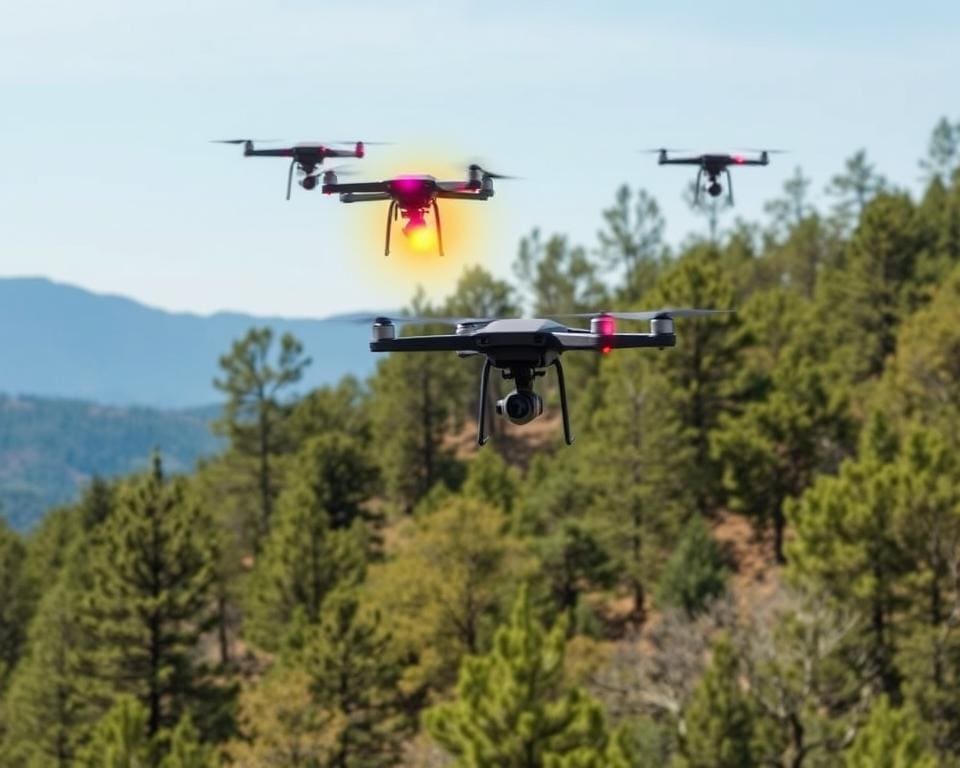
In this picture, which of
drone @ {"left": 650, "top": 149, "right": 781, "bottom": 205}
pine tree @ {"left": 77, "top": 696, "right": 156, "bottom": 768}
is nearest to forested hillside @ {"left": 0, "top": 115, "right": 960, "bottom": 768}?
pine tree @ {"left": 77, "top": 696, "right": 156, "bottom": 768}

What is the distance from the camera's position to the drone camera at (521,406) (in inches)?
437

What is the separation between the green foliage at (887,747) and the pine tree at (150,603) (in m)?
32.9

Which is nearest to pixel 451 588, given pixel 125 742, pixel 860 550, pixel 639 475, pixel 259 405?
pixel 639 475

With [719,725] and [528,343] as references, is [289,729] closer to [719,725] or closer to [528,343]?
[719,725]

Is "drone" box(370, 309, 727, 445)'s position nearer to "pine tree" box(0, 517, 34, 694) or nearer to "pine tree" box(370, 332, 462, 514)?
"pine tree" box(0, 517, 34, 694)

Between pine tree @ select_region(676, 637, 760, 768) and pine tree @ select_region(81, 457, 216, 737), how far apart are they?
2536cm

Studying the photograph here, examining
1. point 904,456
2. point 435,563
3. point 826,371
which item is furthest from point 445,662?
point 826,371

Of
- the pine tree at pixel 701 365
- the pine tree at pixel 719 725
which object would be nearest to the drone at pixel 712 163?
the pine tree at pixel 719 725

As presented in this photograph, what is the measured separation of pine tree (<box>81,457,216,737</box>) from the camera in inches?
2408

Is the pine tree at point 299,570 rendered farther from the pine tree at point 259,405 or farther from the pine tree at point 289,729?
the pine tree at point 259,405

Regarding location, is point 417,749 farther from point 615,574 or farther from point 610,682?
point 615,574

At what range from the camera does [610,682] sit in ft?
203

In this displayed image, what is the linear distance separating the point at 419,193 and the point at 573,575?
66880 millimetres

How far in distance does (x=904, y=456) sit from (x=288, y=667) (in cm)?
3103
